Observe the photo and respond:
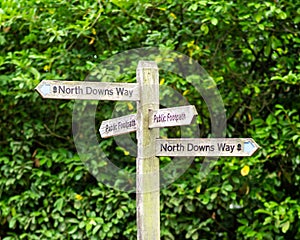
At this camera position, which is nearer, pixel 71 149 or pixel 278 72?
pixel 278 72

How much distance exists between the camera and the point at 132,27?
4336 millimetres

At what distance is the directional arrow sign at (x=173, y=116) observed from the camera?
91.4 inches

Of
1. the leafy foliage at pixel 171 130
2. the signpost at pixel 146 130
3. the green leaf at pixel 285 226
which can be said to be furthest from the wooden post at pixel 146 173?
the green leaf at pixel 285 226

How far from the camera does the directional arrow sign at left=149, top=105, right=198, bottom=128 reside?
2.32m

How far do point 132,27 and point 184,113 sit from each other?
2078mm

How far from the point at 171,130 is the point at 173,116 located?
1.91m

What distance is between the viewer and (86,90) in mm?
2518

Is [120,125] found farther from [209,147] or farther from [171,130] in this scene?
[171,130]

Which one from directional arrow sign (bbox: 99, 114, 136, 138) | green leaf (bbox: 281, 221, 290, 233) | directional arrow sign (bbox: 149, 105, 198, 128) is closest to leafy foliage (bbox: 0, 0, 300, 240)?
green leaf (bbox: 281, 221, 290, 233)

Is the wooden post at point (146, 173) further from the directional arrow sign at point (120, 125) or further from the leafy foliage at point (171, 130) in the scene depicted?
the leafy foliage at point (171, 130)

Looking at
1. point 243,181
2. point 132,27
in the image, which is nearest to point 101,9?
point 132,27

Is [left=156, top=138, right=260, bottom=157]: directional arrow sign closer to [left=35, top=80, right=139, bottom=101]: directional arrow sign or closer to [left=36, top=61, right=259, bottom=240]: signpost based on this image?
[left=36, top=61, right=259, bottom=240]: signpost

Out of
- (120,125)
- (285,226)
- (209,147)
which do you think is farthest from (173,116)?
(285,226)

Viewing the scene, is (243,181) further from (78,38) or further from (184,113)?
(184,113)
